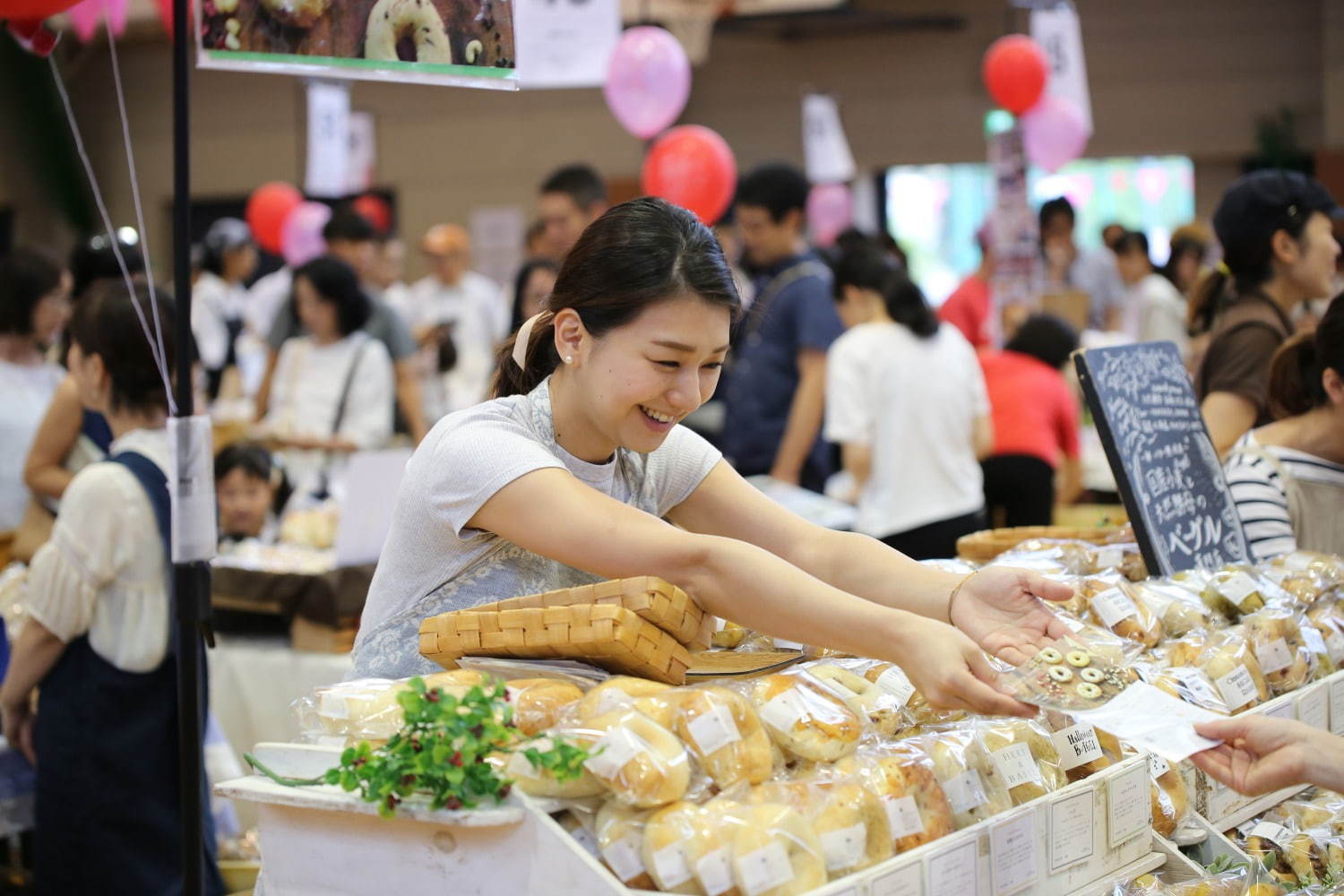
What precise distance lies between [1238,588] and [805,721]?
1184 millimetres

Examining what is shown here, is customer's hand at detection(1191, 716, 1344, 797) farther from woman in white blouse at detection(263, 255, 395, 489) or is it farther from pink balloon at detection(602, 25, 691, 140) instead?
pink balloon at detection(602, 25, 691, 140)

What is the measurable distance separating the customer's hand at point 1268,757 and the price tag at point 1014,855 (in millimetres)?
210

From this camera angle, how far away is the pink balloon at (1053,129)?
9.02 metres

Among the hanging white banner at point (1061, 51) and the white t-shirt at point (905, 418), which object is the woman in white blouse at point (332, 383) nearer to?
the white t-shirt at point (905, 418)

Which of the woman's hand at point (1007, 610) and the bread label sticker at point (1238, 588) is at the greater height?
the woman's hand at point (1007, 610)

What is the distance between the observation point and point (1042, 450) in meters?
5.56

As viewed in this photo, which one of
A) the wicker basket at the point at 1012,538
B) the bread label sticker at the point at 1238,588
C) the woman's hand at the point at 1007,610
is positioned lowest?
the bread label sticker at the point at 1238,588

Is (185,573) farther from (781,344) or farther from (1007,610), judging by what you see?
(781,344)

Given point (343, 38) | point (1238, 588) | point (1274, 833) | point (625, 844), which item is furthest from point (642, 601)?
point (1238, 588)

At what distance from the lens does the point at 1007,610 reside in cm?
187

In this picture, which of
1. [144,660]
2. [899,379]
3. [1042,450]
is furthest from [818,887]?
[1042,450]

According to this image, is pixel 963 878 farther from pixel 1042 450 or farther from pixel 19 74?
pixel 19 74

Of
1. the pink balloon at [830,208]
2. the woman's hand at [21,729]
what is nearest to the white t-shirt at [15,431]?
the woman's hand at [21,729]

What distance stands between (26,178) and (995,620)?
15641 mm
